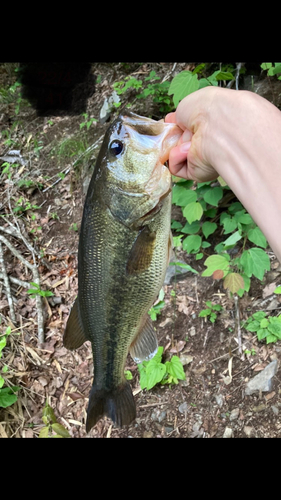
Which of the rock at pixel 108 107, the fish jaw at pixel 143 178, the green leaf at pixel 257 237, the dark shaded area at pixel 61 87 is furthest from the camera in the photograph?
the dark shaded area at pixel 61 87

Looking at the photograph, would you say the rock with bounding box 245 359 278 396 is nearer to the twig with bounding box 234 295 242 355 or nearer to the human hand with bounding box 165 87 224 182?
the twig with bounding box 234 295 242 355

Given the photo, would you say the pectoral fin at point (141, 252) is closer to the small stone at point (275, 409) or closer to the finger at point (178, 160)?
the finger at point (178, 160)

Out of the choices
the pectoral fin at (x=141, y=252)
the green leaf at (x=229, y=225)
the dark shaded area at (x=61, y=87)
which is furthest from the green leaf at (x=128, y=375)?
the dark shaded area at (x=61, y=87)

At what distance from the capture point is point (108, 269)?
1.75m

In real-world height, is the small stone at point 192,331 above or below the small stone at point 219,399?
above

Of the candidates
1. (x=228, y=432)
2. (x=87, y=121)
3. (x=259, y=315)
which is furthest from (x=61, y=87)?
(x=228, y=432)

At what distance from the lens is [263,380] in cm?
301

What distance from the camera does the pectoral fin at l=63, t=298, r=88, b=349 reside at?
1.93 metres

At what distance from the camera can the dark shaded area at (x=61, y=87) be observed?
20.7 feet

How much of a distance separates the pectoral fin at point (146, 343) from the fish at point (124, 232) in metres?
0.09

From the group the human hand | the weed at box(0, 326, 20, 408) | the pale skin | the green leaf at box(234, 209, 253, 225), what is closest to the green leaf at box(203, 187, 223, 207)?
the green leaf at box(234, 209, 253, 225)

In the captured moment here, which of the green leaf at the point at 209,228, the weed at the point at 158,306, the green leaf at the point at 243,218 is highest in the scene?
the green leaf at the point at 243,218

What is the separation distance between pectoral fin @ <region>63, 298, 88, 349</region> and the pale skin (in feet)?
3.51

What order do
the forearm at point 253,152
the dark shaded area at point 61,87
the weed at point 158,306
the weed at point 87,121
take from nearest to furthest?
the forearm at point 253,152
the weed at point 158,306
the weed at point 87,121
the dark shaded area at point 61,87
